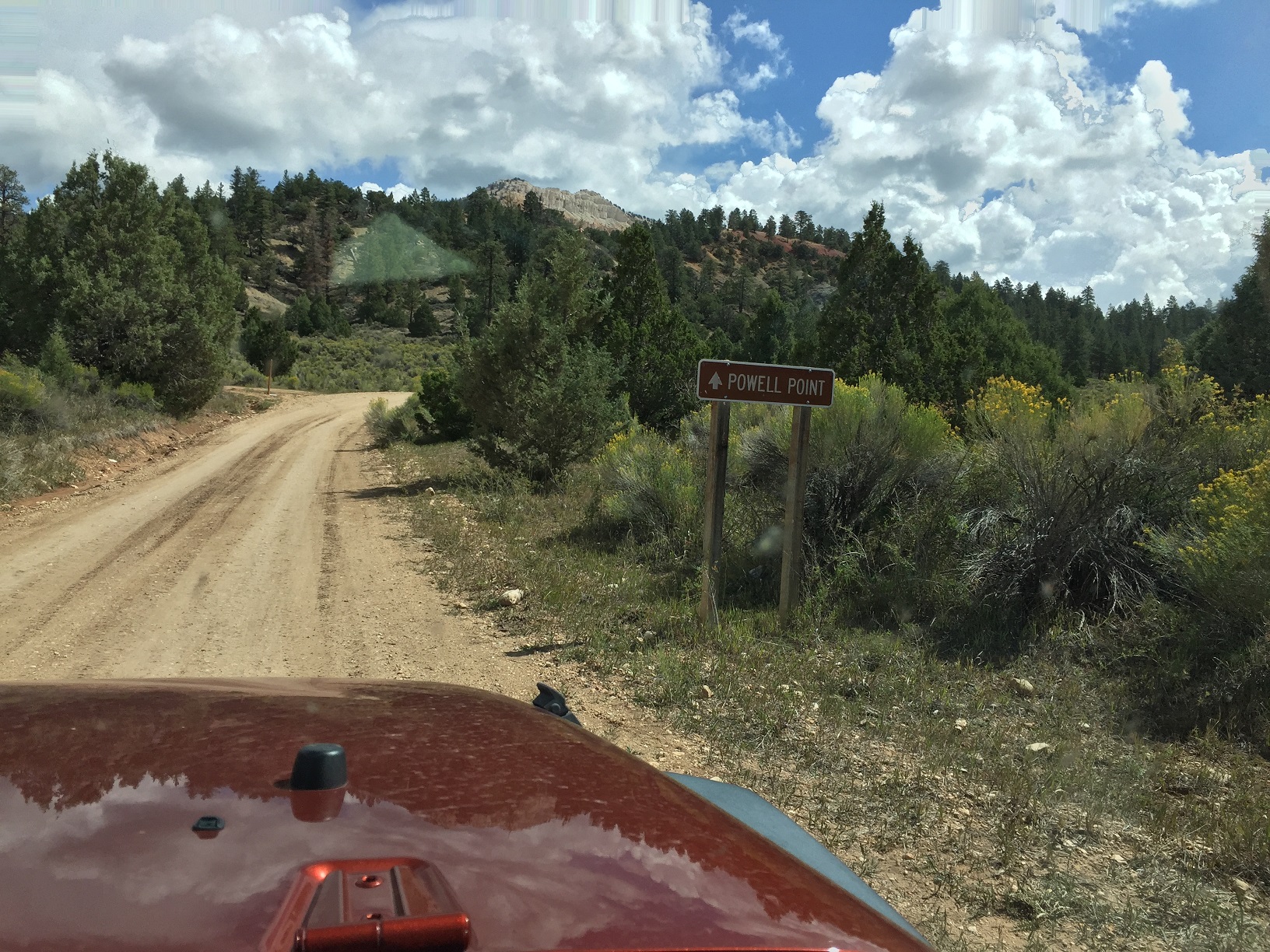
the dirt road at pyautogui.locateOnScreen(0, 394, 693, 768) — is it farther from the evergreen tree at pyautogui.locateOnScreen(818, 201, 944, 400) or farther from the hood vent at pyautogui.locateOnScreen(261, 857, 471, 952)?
the evergreen tree at pyautogui.locateOnScreen(818, 201, 944, 400)

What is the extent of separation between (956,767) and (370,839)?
14.3 feet

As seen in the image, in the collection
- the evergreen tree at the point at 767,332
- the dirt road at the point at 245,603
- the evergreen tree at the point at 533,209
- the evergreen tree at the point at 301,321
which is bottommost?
the dirt road at the point at 245,603

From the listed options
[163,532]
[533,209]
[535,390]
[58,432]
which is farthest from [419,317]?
[163,532]

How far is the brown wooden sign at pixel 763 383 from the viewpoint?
7289 mm

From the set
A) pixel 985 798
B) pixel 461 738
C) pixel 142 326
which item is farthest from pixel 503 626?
pixel 142 326

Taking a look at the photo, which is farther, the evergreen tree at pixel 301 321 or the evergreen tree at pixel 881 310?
the evergreen tree at pixel 301 321

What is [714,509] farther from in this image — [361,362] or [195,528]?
[361,362]

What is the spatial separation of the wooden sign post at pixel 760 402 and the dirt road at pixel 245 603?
5.46 feet

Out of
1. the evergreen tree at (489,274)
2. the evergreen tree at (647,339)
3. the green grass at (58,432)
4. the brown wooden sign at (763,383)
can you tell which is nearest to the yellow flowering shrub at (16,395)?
the green grass at (58,432)

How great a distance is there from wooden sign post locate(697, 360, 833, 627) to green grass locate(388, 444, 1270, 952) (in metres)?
0.38

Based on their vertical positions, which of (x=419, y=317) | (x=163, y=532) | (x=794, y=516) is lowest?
(x=163, y=532)

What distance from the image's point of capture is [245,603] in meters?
8.39

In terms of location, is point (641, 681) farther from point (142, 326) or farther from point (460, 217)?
point (460, 217)

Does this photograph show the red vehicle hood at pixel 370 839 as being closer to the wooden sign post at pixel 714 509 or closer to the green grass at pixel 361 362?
the wooden sign post at pixel 714 509
